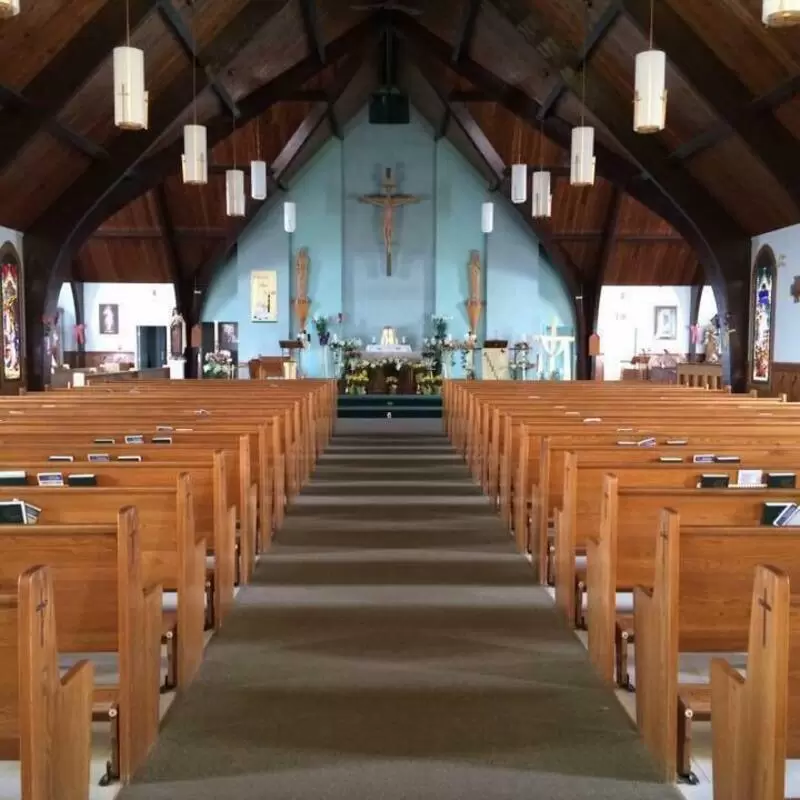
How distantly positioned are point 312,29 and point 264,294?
23.1ft

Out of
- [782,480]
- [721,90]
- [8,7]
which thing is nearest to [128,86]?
[8,7]

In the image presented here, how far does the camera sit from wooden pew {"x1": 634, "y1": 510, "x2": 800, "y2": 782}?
2652mm

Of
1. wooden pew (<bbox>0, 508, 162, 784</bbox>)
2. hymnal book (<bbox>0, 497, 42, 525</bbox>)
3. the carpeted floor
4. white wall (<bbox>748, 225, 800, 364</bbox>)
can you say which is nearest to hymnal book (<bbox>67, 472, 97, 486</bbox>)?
hymnal book (<bbox>0, 497, 42, 525</bbox>)

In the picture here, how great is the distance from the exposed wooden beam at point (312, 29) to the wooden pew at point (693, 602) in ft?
35.6

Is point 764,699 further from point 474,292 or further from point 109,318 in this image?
point 109,318

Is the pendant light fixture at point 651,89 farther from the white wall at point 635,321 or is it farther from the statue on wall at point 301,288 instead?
the white wall at point 635,321

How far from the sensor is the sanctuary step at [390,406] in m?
14.5

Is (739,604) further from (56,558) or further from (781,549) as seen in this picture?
(56,558)

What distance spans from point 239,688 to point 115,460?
140 cm

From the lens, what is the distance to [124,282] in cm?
2023

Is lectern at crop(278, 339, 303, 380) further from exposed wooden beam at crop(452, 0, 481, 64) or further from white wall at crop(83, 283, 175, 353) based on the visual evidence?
exposed wooden beam at crop(452, 0, 481, 64)

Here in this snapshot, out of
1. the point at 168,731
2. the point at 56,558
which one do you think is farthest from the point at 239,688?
the point at 56,558

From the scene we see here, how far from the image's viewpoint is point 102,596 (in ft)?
8.80

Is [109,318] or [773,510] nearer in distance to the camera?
[773,510]
